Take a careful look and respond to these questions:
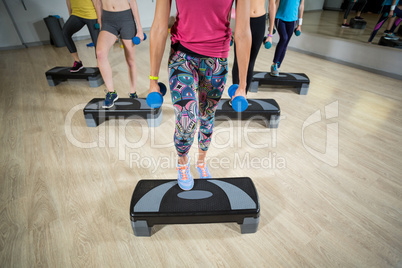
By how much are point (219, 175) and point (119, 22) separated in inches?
69.5

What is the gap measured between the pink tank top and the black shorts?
1.30 m

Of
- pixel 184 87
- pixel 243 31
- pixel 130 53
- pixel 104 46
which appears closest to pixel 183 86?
pixel 184 87

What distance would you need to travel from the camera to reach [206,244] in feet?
4.04

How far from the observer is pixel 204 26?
3.22 ft

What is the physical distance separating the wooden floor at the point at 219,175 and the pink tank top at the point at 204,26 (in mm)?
1020

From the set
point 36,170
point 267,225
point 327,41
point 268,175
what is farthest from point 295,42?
point 36,170

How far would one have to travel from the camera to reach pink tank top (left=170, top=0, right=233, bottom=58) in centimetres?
93

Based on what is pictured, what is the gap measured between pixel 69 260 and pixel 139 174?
695 mm

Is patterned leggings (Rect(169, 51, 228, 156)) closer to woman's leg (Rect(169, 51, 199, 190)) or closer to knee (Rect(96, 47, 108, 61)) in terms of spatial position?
woman's leg (Rect(169, 51, 199, 190))

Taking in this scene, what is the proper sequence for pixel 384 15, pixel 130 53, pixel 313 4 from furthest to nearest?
1. pixel 313 4
2. pixel 384 15
3. pixel 130 53

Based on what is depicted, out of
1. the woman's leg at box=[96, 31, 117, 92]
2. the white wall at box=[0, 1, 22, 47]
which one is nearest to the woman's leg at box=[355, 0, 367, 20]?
the woman's leg at box=[96, 31, 117, 92]

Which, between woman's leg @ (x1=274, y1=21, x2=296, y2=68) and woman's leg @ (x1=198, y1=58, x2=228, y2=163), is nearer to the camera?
woman's leg @ (x1=198, y1=58, x2=228, y2=163)

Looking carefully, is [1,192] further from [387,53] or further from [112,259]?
[387,53]

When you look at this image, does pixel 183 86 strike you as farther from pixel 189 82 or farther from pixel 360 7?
pixel 360 7
